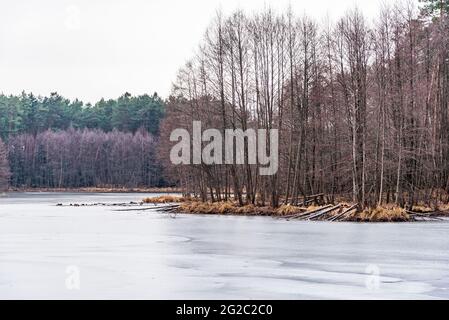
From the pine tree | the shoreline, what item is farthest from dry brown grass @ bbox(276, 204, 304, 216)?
the pine tree

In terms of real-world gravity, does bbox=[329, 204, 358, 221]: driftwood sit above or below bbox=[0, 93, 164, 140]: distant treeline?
below

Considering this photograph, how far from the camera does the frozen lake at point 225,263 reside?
12977 mm

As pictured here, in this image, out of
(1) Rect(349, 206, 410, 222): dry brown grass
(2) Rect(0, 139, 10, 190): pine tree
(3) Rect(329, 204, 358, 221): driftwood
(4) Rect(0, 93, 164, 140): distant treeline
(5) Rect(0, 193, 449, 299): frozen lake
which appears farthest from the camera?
(4) Rect(0, 93, 164, 140): distant treeline

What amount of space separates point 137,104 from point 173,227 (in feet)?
389

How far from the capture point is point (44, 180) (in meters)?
132

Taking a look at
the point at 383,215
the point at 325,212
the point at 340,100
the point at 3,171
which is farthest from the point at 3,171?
the point at 383,215

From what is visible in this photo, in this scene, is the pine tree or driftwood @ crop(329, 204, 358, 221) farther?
the pine tree

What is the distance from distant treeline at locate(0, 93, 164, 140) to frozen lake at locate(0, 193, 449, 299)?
Result: 111979mm

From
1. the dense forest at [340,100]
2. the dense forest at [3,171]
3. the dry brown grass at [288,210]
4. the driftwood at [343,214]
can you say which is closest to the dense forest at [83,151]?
the dense forest at [3,171]

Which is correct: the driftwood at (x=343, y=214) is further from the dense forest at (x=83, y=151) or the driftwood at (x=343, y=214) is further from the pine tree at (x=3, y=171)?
the dense forest at (x=83, y=151)

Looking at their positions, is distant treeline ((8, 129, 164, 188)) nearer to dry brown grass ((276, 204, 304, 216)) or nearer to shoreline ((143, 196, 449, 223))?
shoreline ((143, 196, 449, 223))

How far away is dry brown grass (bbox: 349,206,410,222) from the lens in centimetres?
3456

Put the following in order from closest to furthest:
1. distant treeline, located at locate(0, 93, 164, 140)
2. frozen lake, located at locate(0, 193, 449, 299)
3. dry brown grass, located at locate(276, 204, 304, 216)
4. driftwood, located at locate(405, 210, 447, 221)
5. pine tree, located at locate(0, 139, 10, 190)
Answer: frozen lake, located at locate(0, 193, 449, 299) < driftwood, located at locate(405, 210, 447, 221) < dry brown grass, located at locate(276, 204, 304, 216) < pine tree, located at locate(0, 139, 10, 190) < distant treeline, located at locate(0, 93, 164, 140)
